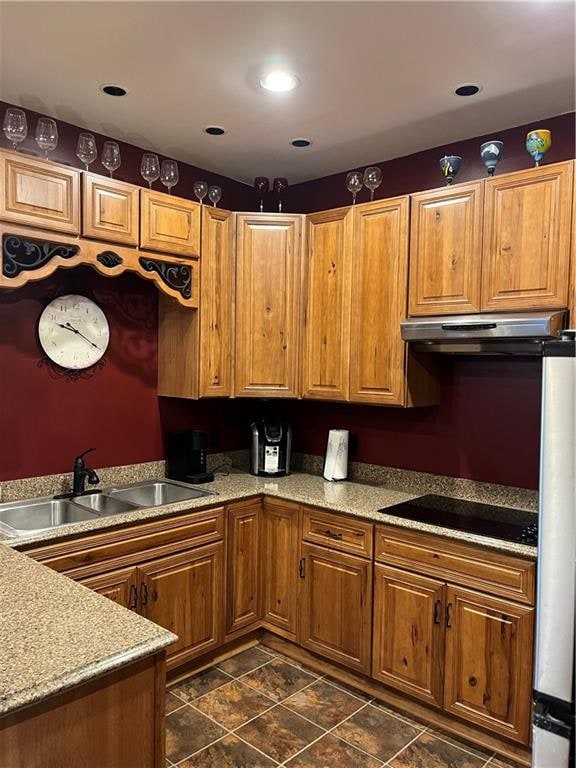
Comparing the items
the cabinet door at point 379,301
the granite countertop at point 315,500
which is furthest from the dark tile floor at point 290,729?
the cabinet door at point 379,301

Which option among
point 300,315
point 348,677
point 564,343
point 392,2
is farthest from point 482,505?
point 392,2

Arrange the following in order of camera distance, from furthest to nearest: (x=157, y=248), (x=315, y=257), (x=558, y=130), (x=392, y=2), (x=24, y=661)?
(x=315, y=257), (x=157, y=248), (x=558, y=130), (x=392, y=2), (x=24, y=661)

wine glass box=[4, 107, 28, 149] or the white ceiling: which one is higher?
the white ceiling

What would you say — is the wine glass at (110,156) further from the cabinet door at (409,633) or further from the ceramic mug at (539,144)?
the cabinet door at (409,633)

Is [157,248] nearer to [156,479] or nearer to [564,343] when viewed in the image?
[156,479]

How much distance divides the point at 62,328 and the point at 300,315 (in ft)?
4.31

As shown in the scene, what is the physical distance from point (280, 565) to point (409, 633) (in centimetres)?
82

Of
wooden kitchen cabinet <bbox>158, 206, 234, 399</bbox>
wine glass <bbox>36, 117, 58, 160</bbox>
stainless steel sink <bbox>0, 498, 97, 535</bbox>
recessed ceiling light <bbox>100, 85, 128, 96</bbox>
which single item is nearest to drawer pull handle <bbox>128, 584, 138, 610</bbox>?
stainless steel sink <bbox>0, 498, 97, 535</bbox>

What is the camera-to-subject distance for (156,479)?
336cm

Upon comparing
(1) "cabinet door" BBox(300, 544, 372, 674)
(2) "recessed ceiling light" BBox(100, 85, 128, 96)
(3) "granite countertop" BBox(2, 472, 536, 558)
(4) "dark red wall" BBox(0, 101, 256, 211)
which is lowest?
(1) "cabinet door" BBox(300, 544, 372, 674)

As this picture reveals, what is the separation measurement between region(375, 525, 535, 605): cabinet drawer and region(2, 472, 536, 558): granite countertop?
0.04 metres

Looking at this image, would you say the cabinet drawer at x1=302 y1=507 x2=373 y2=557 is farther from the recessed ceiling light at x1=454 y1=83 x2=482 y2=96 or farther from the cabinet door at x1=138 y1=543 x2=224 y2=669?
the recessed ceiling light at x1=454 y1=83 x2=482 y2=96

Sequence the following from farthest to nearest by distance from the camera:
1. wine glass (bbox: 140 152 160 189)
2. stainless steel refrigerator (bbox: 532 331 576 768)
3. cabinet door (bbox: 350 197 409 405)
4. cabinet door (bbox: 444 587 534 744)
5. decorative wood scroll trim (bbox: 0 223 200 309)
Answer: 1. cabinet door (bbox: 350 197 409 405)
2. wine glass (bbox: 140 152 160 189)
3. decorative wood scroll trim (bbox: 0 223 200 309)
4. cabinet door (bbox: 444 587 534 744)
5. stainless steel refrigerator (bbox: 532 331 576 768)

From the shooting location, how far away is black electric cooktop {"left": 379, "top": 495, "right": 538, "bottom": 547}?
242 centimetres
